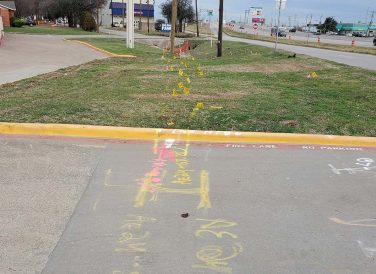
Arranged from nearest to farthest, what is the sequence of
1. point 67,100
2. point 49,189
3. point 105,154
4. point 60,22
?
1. point 49,189
2. point 105,154
3. point 67,100
4. point 60,22

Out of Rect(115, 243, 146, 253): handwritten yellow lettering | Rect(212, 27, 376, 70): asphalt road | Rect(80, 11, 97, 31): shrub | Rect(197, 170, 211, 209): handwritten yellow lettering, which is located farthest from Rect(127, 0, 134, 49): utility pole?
Rect(80, 11, 97, 31): shrub

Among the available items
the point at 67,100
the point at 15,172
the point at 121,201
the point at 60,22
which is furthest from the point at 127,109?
the point at 60,22

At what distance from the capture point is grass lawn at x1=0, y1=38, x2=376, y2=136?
21.2ft

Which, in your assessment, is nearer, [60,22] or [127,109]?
[127,109]

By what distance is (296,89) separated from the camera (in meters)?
10.1

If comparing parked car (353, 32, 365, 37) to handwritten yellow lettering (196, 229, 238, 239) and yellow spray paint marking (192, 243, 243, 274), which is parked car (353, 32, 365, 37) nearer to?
handwritten yellow lettering (196, 229, 238, 239)

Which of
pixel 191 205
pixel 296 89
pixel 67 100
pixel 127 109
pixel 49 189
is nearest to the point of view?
pixel 191 205

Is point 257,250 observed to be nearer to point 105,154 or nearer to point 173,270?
point 173,270

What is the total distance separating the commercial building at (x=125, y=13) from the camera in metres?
87.2

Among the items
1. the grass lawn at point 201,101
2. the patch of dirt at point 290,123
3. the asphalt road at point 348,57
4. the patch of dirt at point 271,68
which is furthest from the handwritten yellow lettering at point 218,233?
the asphalt road at point 348,57

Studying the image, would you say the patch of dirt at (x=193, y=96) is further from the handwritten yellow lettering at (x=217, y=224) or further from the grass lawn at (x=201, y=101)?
the handwritten yellow lettering at (x=217, y=224)

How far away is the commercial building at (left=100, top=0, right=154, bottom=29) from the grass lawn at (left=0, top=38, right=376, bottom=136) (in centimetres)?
7644

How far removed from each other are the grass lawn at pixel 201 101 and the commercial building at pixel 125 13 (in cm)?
7644

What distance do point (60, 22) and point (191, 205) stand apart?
91515 mm
